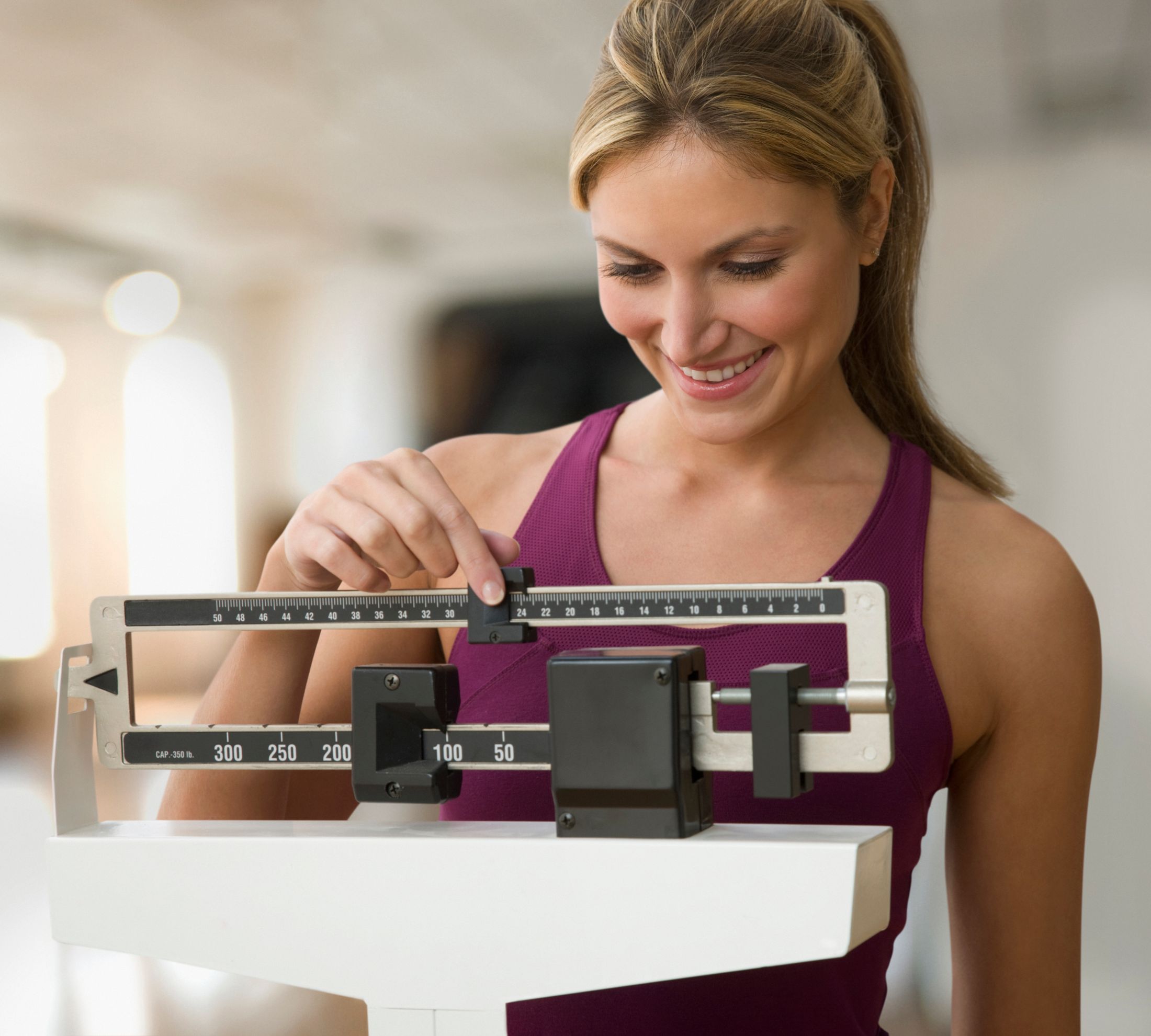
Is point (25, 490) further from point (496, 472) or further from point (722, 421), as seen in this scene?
point (722, 421)

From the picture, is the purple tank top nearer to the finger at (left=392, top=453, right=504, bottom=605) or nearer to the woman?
the woman

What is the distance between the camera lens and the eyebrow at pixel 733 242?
3.19 feet

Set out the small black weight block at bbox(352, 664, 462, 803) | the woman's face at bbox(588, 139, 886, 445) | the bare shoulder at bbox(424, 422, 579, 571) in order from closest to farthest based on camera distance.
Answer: the small black weight block at bbox(352, 664, 462, 803)
the woman's face at bbox(588, 139, 886, 445)
the bare shoulder at bbox(424, 422, 579, 571)

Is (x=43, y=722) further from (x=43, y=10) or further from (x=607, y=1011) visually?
(x=607, y=1011)

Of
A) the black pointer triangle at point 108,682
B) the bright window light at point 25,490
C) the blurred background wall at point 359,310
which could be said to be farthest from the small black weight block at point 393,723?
the bright window light at point 25,490

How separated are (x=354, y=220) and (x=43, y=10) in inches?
62.0

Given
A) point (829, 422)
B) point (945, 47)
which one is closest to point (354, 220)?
point (945, 47)

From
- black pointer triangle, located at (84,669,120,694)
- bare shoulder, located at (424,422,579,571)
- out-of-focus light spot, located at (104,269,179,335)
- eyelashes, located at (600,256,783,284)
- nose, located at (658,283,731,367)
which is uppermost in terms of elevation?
out-of-focus light spot, located at (104,269,179,335)

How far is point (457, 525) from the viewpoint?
88 centimetres

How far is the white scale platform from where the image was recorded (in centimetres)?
74

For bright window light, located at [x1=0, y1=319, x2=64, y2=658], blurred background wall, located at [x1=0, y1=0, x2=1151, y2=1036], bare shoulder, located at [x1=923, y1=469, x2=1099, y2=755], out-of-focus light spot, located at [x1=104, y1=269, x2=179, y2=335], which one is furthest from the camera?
out-of-focus light spot, located at [x1=104, y1=269, x2=179, y2=335]

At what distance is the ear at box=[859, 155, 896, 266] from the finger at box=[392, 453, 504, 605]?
50 cm

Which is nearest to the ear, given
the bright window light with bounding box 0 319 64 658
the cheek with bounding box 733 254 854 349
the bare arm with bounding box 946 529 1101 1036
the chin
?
the cheek with bounding box 733 254 854 349

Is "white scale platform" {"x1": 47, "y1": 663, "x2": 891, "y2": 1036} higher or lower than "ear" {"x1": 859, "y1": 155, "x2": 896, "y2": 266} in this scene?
lower
